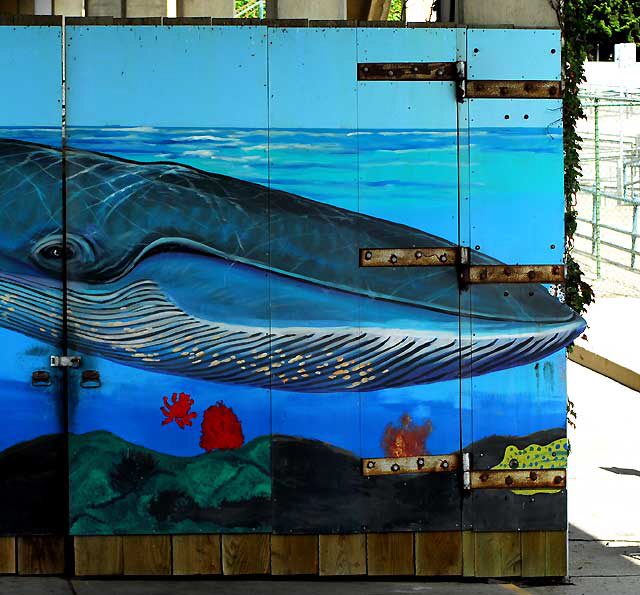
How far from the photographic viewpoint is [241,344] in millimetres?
5809

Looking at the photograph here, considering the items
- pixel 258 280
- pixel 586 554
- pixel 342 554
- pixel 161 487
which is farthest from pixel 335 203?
pixel 586 554

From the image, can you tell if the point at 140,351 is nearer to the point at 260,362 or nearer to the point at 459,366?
the point at 260,362

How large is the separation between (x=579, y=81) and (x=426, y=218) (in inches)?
51.6

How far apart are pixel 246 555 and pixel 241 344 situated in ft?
3.32

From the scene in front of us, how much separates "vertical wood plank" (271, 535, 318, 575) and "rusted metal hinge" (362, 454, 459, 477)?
43 centimetres

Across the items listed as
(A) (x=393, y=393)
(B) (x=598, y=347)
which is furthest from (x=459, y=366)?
(B) (x=598, y=347)

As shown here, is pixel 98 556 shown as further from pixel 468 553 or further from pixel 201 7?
pixel 201 7

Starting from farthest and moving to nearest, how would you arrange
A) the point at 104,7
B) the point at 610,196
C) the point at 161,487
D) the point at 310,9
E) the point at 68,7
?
the point at 610,196, the point at 68,7, the point at 104,7, the point at 310,9, the point at 161,487

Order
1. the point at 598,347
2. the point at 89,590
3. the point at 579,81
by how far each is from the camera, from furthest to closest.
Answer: the point at 598,347, the point at 579,81, the point at 89,590

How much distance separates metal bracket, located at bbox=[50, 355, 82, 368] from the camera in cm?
574

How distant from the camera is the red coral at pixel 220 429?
581cm

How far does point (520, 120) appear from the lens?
5.85 m

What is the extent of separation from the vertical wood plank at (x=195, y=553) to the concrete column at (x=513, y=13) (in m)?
2.77

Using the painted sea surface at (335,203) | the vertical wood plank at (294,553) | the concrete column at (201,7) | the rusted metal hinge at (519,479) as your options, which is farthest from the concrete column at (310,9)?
the concrete column at (201,7)
